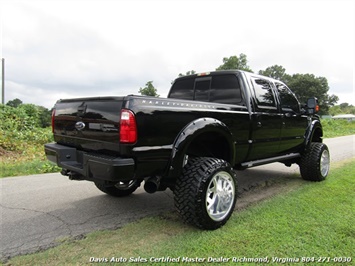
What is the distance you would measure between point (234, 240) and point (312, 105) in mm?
3660

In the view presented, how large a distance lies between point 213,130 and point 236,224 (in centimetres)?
114

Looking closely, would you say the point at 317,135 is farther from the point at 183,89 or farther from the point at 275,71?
the point at 275,71

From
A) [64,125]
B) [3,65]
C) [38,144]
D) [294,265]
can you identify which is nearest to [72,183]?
[64,125]

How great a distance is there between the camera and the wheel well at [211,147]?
3551mm

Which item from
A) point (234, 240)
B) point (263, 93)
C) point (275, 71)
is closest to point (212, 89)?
point (263, 93)

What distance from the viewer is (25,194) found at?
461cm

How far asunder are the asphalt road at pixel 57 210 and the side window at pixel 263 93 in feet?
5.21

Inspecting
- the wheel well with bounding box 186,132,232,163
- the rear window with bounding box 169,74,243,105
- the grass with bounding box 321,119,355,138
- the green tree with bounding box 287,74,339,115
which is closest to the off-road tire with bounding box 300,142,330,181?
the rear window with bounding box 169,74,243,105

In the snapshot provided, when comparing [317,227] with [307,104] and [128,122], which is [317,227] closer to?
[128,122]

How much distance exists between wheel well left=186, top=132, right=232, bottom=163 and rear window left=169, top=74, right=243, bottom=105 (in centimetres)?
78

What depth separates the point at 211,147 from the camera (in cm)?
384

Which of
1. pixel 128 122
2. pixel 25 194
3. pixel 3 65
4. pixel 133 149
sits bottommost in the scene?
pixel 25 194

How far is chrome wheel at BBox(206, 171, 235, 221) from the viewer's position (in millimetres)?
→ 3178

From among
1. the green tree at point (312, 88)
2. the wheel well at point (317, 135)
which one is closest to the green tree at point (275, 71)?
the green tree at point (312, 88)
